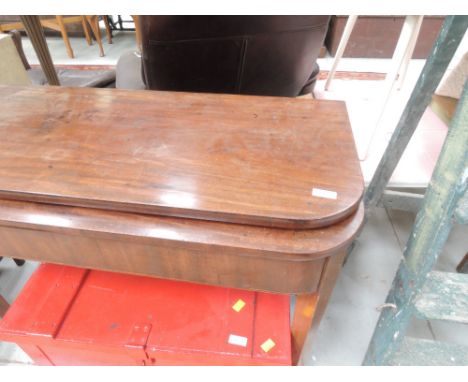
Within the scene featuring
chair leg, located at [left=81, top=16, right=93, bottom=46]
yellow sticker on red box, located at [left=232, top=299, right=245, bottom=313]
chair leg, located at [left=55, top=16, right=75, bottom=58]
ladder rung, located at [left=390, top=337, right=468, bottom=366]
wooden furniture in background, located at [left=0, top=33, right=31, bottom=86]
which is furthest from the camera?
chair leg, located at [left=81, top=16, right=93, bottom=46]

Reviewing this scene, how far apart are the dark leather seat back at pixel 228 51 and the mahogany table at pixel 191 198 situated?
10.0 inches

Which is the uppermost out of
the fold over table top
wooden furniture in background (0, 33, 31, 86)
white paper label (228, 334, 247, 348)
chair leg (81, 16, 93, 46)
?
the fold over table top

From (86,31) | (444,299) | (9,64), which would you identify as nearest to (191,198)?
(444,299)

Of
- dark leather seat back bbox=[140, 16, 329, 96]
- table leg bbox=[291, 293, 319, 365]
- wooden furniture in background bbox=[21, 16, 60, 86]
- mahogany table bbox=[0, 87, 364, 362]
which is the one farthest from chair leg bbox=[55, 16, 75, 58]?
table leg bbox=[291, 293, 319, 365]

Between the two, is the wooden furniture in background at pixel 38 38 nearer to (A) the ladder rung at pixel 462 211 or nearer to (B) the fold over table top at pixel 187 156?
(B) the fold over table top at pixel 187 156

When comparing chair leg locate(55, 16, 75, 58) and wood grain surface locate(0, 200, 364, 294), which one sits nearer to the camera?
wood grain surface locate(0, 200, 364, 294)

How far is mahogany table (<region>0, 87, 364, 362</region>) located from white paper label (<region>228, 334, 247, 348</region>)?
164 mm

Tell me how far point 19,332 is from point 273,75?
0.95m

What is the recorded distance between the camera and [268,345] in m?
0.66

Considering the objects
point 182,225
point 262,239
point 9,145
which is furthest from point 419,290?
point 9,145

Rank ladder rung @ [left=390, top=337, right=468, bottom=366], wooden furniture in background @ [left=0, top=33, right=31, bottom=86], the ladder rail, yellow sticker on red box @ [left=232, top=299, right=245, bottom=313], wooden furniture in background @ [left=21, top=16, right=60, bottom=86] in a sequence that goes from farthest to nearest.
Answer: wooden furniture in background @ [left=0, top=33, right=31, bottom=86] → wooden furniture in background @ [left=21, top=16, right=60, bottom=86] → yellow sticker on red box @ [left=232, top=299, right=245, bottom=313] → ladder rung @ [left=390, top=337, right=468, bottom=366] → the ladder rail

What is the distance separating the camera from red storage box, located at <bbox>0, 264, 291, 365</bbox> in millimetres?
651

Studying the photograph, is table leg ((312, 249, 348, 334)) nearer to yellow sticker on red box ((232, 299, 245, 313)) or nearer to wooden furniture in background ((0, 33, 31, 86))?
yellow sticker on red box ((232, 299, 245, 313))

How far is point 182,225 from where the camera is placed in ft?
1.46
